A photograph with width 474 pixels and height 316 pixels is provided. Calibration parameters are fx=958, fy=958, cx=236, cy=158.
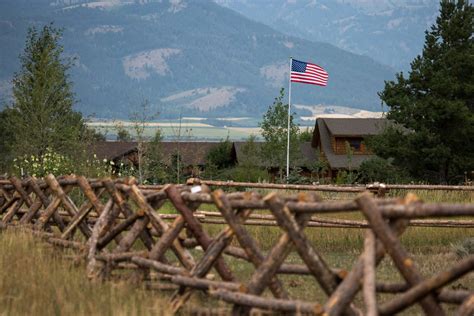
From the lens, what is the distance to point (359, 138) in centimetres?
7456

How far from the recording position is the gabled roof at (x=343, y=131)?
7256cm

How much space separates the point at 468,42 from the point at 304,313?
4953 centimetres

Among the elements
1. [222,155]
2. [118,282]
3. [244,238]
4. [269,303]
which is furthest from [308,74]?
[269,303]

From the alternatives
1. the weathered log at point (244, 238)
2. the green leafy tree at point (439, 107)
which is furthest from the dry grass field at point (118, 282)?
the green leafy tree at point (439, 107)

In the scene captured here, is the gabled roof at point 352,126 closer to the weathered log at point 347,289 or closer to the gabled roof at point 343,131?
the gabled roof at point 343,131

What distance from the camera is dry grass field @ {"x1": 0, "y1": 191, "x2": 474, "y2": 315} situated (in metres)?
9.74

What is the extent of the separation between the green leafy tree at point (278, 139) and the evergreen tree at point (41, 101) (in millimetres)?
25573

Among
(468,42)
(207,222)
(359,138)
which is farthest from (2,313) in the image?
(359,138)

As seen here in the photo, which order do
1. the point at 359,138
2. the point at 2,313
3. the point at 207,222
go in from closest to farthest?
the point at 2,313 → the point at 207,222 → the point at 359,138

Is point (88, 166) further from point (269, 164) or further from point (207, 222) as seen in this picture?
point (269, 164)

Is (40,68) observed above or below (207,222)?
above

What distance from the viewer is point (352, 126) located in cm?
7450

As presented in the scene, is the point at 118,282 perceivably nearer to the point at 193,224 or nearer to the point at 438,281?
the point at 193,224

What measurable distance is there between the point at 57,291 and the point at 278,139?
2621 inches
